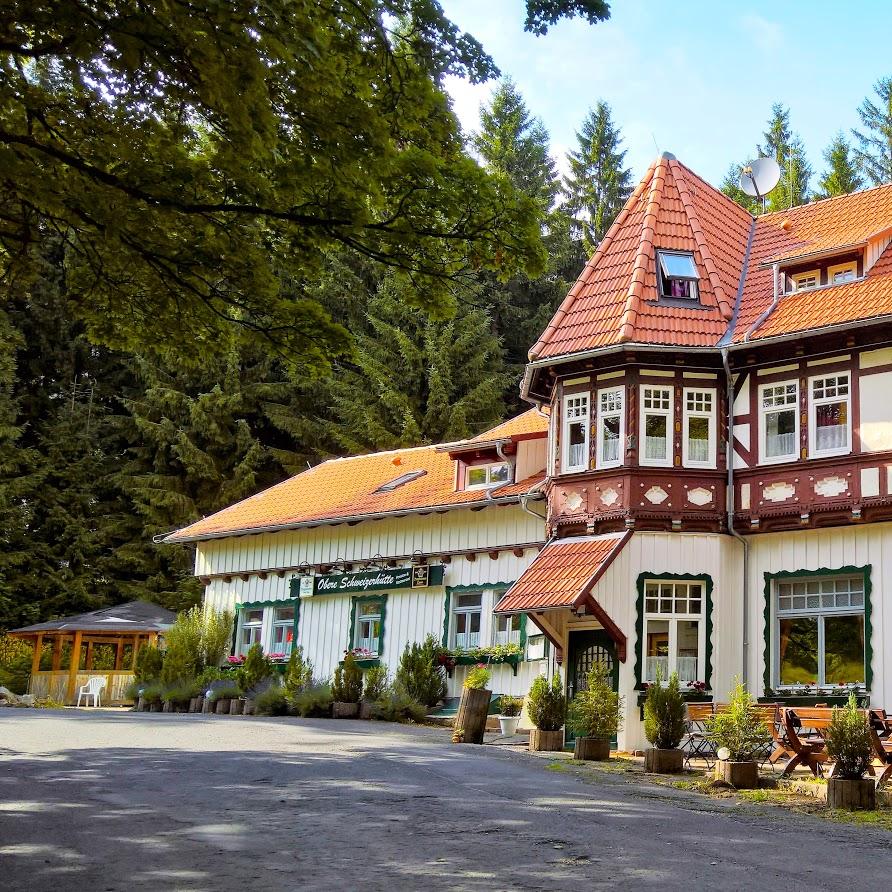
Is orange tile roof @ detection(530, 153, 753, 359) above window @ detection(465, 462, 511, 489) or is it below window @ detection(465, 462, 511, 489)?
above

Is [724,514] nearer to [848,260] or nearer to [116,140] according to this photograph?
[848,260]

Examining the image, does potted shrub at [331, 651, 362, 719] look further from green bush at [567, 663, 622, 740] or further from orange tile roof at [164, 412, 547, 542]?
green bush at [567, 663, 622, 740]

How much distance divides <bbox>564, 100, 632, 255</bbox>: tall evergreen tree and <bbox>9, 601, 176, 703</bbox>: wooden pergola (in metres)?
23.8

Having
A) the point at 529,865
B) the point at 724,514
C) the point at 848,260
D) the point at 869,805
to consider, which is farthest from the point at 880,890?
the point at 848,260

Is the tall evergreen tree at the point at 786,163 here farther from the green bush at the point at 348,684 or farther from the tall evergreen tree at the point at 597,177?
the green bush at the point at 348,684

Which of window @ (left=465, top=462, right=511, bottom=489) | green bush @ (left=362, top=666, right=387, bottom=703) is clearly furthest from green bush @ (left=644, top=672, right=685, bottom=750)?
window @ (left=465, top=462, right=511, bottom=489)

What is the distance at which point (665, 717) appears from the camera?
1634 centimetres

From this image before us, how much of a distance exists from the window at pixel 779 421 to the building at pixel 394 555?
4656 millimetres

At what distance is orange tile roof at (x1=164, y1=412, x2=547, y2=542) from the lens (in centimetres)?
2588

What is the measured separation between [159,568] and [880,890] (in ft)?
116

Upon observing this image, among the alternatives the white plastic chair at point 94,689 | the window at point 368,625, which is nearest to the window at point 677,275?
the window at point 368,625

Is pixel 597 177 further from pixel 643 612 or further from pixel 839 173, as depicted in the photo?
pixel 643 612

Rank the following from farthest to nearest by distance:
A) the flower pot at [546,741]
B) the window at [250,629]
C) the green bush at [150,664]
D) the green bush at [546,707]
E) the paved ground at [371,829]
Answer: the window at [250,629] → the green bush at [150,664] → the green bush at [546,707] → the flower pot at [546,741] → the paved ground at [371,829]

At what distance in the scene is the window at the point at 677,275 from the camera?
22281mm
